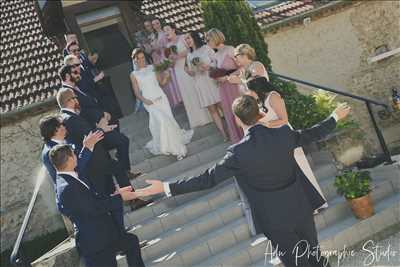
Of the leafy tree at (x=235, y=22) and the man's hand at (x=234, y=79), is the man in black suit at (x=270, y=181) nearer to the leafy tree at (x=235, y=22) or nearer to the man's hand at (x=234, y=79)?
→ the man's hand at (x=234, y=79)

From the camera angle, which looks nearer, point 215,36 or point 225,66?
point 215,36

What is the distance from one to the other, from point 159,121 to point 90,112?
1442 millimetres

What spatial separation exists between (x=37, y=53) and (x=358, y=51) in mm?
9233

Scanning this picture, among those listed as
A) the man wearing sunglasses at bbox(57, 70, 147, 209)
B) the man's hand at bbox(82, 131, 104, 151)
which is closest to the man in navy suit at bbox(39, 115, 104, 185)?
the man's hand at bbox(82, 131, 104, 151)

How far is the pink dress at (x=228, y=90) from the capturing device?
24.3 feet

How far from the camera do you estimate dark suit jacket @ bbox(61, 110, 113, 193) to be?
5.42 meters

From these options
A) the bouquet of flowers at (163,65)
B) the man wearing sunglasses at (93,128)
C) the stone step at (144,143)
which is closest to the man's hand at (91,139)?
the man wearing sunglasses at (93,128)

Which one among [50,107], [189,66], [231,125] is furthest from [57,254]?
[50,107]

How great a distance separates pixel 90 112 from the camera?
6.71 meters

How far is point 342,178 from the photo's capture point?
596 cm

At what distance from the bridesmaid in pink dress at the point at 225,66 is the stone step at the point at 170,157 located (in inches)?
26.3

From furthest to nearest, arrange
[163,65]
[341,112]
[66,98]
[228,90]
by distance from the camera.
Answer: [163,65] < [228,90] < [66,98] < [341,112]

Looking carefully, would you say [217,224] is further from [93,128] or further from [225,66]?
[225,66]

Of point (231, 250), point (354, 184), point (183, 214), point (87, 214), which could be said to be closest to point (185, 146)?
point (183, 214)
